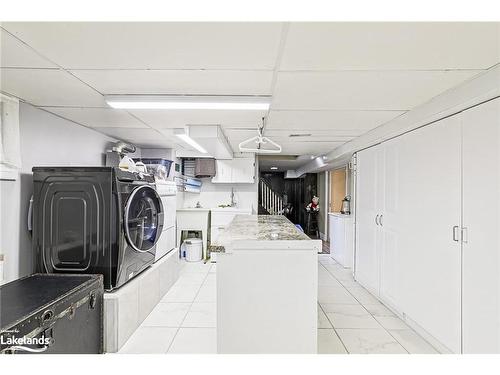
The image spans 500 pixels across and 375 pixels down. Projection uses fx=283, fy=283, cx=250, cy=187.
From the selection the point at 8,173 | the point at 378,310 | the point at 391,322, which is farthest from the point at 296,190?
the point at 8,173

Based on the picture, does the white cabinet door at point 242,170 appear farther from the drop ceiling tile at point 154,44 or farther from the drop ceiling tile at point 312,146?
the drop ceiling tile at point 154,44

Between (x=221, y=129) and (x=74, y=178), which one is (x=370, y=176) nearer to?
(x=221, y=129)

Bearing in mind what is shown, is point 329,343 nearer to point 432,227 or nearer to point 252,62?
point 432,227

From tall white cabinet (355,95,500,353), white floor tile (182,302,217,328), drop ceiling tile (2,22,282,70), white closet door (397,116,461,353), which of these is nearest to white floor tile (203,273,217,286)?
white floor tile (182,302,217,328)

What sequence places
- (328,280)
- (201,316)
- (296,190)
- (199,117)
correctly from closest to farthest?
(199,117) < (201,316) < (328,280) < (296,190)

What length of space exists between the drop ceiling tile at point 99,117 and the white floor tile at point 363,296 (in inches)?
132

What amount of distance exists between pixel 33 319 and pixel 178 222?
4.21 meters

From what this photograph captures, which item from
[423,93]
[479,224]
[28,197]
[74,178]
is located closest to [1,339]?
[74,178]

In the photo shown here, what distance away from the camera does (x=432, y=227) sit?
2414mm

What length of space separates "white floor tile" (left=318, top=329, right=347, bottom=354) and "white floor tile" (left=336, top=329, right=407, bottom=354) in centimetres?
5

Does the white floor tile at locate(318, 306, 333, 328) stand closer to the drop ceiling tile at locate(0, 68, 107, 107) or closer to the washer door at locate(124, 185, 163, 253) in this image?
the washer door at locate(124, 185, 163, 253)

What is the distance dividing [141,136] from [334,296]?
335 cm

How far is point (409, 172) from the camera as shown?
2.78 meters

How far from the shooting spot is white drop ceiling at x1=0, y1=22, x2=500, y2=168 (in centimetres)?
129
